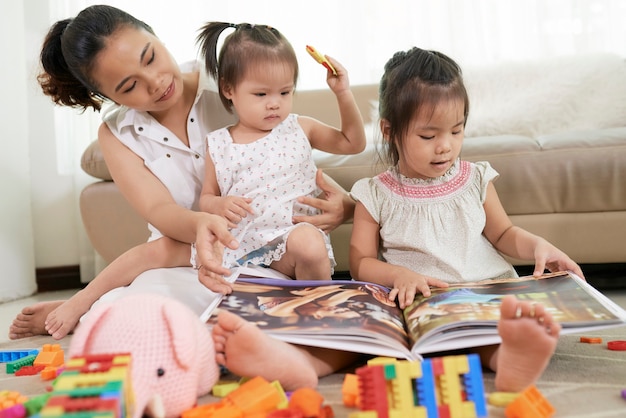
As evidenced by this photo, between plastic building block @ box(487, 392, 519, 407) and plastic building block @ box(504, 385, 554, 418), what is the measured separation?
0.03 metres

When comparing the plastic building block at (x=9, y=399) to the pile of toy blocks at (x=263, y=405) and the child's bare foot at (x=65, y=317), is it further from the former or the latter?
the child's bare foot at (x=65, y=317)

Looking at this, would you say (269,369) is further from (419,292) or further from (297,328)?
(419,292)

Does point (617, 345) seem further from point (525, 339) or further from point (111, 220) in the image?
point (111, 220)

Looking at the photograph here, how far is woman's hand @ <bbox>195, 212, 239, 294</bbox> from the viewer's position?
0.91 meters

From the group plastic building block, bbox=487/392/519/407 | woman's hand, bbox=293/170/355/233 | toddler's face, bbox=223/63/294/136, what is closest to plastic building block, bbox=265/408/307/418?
plastic building block, bbox=487/392/519/407

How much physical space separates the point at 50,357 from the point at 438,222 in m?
0.69

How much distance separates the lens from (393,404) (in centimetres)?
67

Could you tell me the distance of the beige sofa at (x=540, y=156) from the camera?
153 centimetres

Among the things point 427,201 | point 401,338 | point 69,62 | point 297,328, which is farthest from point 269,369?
point 69,62

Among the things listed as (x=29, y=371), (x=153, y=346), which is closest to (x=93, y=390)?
(x=153, y=346)

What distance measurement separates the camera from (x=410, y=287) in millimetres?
1024

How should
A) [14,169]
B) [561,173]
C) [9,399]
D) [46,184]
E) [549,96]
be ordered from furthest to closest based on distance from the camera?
[46,184] → [14,169] → [549,96] → [561,173] → [9,399]

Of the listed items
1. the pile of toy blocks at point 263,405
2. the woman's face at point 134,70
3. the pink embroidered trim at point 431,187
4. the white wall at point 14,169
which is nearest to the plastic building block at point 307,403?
the pile of toy blocks at point 263,405

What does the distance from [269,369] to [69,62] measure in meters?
0.74
